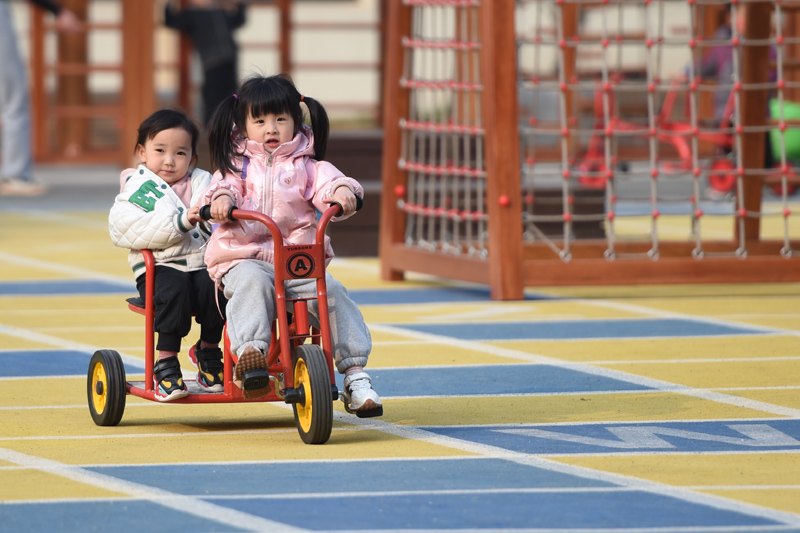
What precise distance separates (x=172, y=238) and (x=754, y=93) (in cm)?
549

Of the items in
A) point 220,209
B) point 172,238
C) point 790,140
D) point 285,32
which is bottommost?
point 172,238

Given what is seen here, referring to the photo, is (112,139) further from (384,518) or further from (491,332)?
(384,518)

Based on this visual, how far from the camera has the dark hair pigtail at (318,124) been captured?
197 inches

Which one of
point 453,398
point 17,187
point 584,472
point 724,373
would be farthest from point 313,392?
point 17,187

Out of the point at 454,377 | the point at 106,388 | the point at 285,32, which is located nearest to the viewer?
the point at 106,388

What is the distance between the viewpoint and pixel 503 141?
8297 millimetres

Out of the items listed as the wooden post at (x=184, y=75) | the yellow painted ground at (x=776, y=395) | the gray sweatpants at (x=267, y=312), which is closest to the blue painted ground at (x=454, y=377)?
the yellow painted ground at (x=776, y=395)

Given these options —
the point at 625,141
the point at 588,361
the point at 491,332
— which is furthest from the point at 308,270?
the point at 625,141

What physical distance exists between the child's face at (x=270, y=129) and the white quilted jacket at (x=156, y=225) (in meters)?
0.35

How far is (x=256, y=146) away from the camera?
4.94 meters

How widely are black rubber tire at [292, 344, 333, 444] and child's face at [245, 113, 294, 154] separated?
729 millimetres

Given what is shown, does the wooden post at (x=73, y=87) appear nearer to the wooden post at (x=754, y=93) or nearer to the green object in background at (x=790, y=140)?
the green object in background at (x=790, y=140)

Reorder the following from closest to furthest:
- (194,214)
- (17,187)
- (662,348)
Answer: (194,214)
(662,348)
(17,187)

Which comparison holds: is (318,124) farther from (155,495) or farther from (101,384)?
(155,495)
